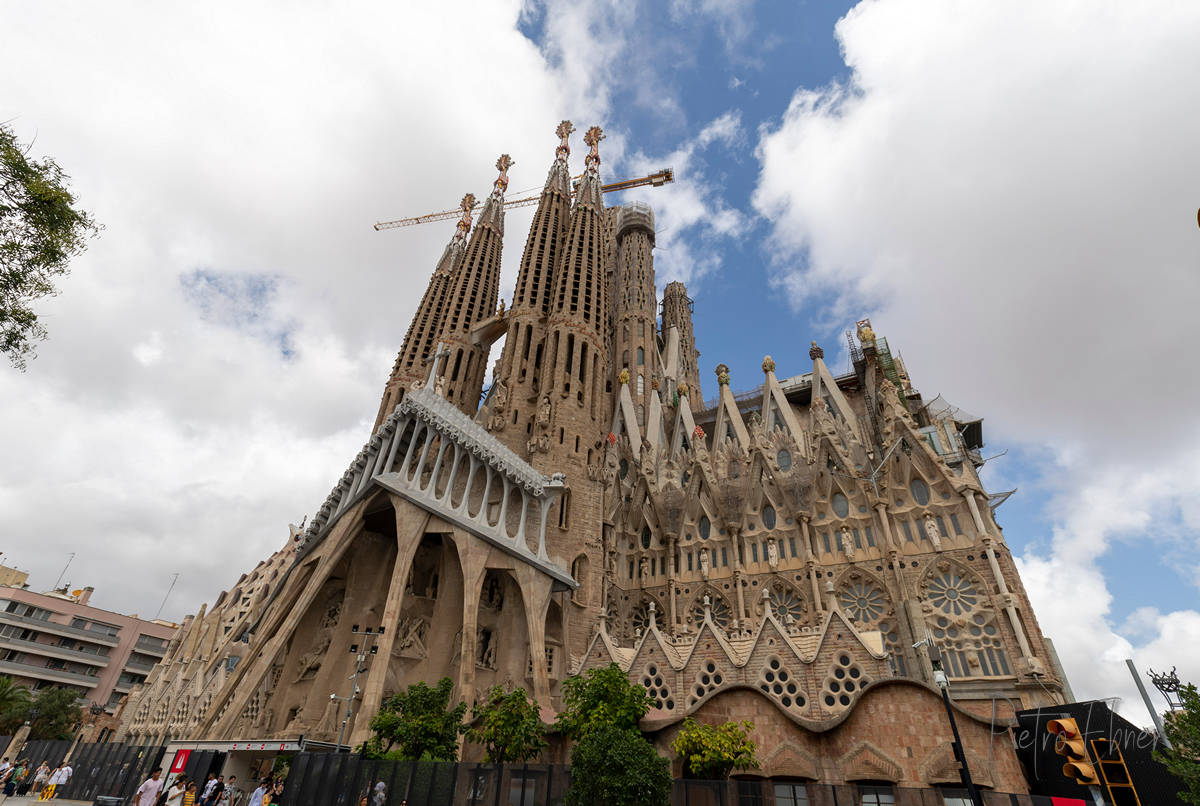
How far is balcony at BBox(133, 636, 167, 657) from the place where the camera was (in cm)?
5606

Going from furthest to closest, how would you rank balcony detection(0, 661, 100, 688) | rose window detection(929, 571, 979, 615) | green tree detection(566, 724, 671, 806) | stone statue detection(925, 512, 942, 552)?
balcony detection(0, 661, 100, 688)
stone statue detection(925, 512, 942, 552)
rose window detection(929, 571, 979, 615)
green tree detection(566, 724, 671, 806)

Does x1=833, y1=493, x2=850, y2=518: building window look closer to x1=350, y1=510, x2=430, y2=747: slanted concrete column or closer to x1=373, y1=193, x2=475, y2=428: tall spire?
x1=350, y1=510, x2=430, y2=747: slanted concrete column

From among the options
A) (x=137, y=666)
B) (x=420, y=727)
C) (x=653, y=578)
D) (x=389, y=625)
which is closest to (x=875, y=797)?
(x=420, y=727)

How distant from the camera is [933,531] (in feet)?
75.9

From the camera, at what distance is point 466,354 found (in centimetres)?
4091

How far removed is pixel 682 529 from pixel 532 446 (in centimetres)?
A: 834

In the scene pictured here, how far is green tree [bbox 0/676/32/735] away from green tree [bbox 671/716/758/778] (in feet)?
122

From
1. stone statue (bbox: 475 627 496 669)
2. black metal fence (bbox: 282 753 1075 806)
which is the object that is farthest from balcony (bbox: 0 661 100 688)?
black metal fence (bbox: 282 753 1075 806)

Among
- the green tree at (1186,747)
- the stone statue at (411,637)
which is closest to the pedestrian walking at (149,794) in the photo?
the stone statue at (411,637)

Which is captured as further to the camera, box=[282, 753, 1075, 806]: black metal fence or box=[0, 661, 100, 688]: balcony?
box=[0, 661, 100, 688]: balcony

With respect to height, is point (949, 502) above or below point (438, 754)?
above

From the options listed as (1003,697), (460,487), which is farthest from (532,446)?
(1003,697)

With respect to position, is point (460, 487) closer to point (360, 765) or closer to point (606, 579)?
point (606, 579)

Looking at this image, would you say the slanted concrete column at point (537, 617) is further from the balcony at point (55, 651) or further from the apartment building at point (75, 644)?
the balcony at point (55, 651)
